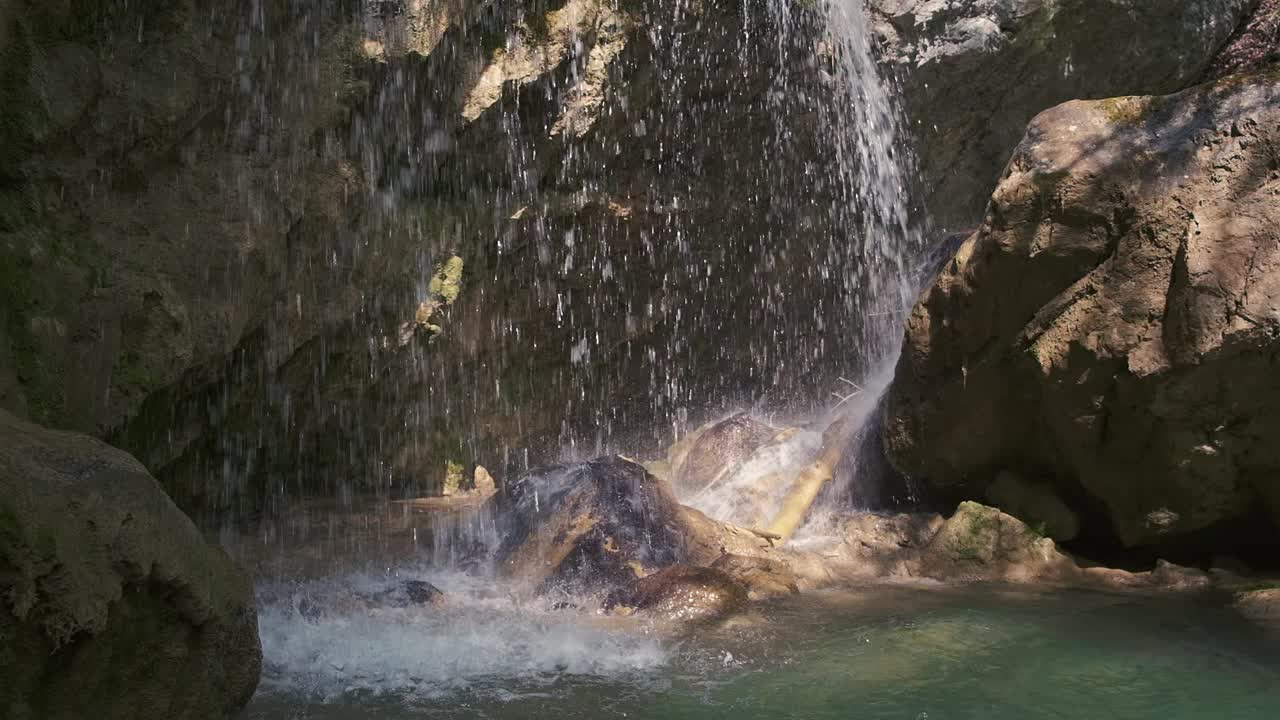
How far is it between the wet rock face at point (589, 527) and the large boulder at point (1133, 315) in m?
2.00

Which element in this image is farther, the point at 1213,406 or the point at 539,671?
the point at 1213,406

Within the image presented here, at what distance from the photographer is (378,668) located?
4281 mm

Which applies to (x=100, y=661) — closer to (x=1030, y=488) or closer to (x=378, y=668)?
(x=378, y=668)

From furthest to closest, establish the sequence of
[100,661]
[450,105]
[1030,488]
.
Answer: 1. [450,105]
2. [1030,488]
3. [100,661]

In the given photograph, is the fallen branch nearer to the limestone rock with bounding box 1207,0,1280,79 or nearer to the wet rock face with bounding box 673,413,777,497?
the wet rock face with bounding box 673,413,777,497

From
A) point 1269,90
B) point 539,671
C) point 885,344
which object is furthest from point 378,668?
point 885,344

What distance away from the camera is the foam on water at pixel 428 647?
13.4 ft

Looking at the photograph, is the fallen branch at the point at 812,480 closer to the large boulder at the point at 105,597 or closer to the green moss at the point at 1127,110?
the green moss at the point at 1127,110

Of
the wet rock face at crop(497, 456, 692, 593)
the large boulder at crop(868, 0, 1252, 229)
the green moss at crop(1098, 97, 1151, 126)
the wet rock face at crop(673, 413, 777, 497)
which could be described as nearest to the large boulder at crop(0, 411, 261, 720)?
the wet rock face at crop(497, 456, 692, 593)

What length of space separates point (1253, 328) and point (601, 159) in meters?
4.52

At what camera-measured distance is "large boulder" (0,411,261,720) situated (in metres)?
2.45

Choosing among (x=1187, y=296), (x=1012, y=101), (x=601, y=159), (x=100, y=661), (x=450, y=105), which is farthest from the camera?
(x=1012, y=101)

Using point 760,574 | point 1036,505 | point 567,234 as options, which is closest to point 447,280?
point 567,234

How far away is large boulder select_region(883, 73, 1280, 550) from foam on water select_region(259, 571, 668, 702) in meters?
2.79
